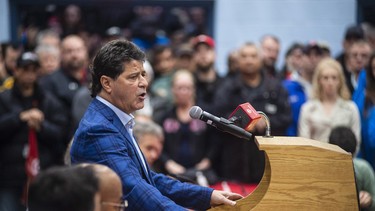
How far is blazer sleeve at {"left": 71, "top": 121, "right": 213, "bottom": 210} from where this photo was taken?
3793mm

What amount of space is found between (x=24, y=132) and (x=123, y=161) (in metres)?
3.87

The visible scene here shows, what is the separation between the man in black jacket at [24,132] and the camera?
7.41m

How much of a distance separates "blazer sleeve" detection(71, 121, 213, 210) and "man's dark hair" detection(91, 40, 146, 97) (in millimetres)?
299

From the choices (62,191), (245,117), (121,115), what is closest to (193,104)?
(121,115)

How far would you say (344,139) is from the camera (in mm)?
5852

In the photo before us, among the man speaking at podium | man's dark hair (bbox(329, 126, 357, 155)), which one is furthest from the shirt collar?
man's dark hair (bbox(329, 126, 357, 155))

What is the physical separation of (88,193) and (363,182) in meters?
3.11

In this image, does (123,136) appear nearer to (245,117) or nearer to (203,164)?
(245,117)

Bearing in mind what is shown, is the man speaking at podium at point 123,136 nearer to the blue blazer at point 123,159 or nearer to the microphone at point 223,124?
the blue blazer at point 123,159

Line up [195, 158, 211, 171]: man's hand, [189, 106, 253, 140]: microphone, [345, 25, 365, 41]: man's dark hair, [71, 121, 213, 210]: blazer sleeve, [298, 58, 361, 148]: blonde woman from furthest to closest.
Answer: [345, 25, 365, 41]: man's dark hair
[195, 158, 211, 171]: man's hand
[298, 58, 361, 148]: blonde woman
[189, 106, 253, 140]: microphone
[71, 121, 213, 210]: blazer sleeve

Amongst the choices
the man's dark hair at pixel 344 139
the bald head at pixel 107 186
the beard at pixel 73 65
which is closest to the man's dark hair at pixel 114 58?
the bald head at pixel 107 186

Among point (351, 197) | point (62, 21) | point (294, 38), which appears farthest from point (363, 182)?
point (62, 21)

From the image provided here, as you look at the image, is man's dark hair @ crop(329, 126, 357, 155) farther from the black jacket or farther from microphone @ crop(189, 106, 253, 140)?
the black jacket

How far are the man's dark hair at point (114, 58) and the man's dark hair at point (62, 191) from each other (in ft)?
3.99
